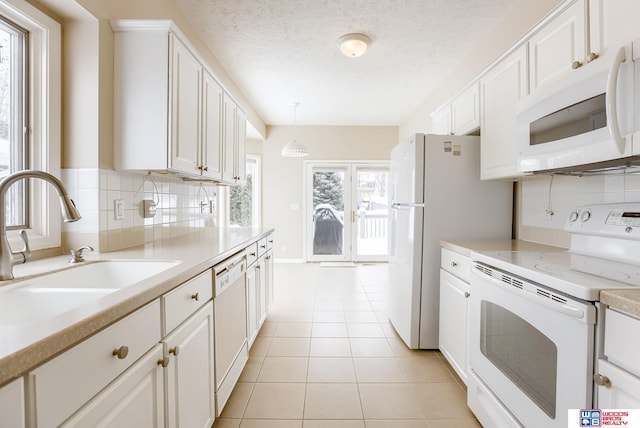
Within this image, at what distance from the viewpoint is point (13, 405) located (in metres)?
0.51

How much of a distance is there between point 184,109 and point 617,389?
2.28 metres

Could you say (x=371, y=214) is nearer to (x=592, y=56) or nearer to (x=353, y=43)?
(x=353, y=43)

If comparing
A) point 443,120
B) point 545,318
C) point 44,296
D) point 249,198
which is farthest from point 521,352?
point 249,198

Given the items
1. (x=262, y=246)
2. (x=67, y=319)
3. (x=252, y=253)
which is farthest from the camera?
(x=262, y=246)

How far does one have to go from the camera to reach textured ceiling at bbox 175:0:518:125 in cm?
231

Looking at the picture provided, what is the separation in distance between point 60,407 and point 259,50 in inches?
122

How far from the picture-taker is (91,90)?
5.10 feet

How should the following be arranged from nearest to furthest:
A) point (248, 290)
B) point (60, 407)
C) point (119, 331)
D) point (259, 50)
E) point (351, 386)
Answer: point (60, 407), point (119, 331), point (351, 386), point (248, 290), point (259, 50)

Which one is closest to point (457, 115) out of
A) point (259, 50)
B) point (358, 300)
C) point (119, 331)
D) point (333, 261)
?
point (259, 50)

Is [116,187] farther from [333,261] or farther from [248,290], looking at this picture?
[333,261]

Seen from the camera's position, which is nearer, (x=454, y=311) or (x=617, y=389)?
(x=617, y=389)

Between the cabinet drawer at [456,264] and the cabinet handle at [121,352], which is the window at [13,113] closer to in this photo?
the cabinet handle at [121,352]

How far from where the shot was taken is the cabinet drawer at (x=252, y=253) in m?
2.10

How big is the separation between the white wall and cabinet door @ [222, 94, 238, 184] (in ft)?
8.89
